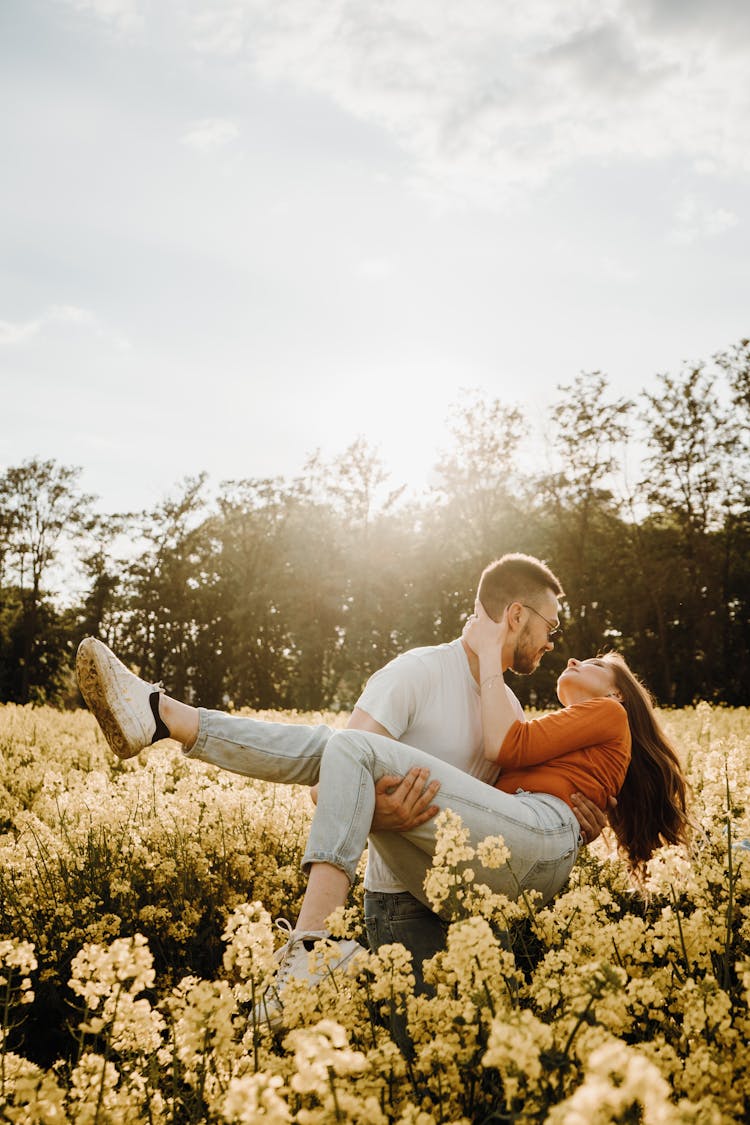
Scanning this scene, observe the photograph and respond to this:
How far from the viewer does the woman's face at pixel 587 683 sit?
15.3 ft

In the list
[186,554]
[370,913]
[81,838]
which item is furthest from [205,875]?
[186,554]

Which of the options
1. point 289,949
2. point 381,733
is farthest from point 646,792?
point 289,949

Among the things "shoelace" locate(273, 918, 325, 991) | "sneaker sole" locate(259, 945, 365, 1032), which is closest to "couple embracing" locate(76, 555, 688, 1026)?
"shoelace" locate(273, 918, 325, 991)

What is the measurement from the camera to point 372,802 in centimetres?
322

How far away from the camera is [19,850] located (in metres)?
4.83

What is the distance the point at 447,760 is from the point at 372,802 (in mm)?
996

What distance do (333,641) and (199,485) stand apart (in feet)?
34.3

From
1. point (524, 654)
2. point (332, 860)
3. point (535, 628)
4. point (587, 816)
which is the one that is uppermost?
point (535, 628)

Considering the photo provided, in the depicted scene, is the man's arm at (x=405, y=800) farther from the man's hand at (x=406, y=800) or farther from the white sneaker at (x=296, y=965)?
the white sneaker at (x=296, y=965)

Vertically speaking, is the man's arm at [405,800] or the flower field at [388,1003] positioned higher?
the man's arm at [405,800]

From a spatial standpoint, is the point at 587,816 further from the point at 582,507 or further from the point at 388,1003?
the point at 582,507

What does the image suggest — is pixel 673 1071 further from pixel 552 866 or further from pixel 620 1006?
pixel 552 866

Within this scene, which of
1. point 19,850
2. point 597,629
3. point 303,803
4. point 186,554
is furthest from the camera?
point 186,554

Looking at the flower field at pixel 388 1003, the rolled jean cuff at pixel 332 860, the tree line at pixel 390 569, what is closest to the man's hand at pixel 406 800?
the rolled jean cuff at pixel 332 860
